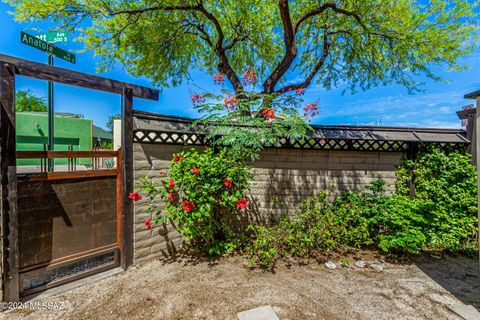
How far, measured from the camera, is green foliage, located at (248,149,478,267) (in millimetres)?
3238

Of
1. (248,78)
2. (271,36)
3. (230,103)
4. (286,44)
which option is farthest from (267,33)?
(230,103)

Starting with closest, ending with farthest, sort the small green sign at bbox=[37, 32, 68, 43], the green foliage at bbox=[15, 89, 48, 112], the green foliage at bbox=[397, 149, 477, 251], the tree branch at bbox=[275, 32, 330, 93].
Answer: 1. the small green sign at bbox=[37, 32, 68, 43]
2. the green foliage at bbox=[397, 149, 477, 251]
3. the tree branch at bbox=[275, 32, 330, 93]
4. the green foliage at bbox=[15, 89, 48, 112]

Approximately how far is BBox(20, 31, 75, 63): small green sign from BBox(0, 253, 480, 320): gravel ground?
3.33 meters

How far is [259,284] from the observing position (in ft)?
8.39

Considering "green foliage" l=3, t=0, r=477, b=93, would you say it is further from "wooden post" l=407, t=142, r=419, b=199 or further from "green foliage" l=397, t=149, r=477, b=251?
"green foliage" l=397, t=149, r=477, b=251

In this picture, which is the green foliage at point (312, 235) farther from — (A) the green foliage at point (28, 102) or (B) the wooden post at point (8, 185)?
(A) the green foliage at point (28, 102)

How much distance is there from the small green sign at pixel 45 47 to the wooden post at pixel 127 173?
3.80 ft

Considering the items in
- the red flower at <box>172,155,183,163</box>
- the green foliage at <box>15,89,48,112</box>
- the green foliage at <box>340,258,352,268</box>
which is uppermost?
the green foliage at <box>15,89,48,112</box>

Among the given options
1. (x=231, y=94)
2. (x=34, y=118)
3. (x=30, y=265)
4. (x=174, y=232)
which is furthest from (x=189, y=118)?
(x=34, y=118)

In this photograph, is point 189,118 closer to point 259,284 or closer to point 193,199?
point 193,199

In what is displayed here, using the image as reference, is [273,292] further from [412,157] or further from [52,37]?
[52,37]

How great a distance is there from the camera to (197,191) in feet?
9.84

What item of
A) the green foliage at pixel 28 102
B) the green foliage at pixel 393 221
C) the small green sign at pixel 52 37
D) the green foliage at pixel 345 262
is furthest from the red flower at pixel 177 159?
the green foliage at pixel 28 102

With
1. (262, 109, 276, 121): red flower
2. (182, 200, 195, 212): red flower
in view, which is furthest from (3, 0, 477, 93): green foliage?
(182, 200, 195, 212): red flower
